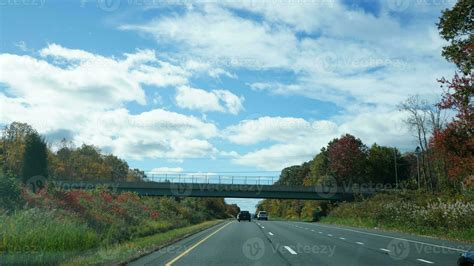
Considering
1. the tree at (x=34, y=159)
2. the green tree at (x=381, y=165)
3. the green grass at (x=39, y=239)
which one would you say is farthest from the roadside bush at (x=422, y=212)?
the tree at (x=34, y=159)

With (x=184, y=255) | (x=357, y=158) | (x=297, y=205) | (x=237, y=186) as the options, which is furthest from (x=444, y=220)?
(x=297, y=205)

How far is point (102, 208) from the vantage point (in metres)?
31.5

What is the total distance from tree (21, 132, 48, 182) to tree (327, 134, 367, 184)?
48685 mm

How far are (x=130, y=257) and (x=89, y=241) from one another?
14.0ft

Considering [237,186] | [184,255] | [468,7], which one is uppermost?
[468,7]

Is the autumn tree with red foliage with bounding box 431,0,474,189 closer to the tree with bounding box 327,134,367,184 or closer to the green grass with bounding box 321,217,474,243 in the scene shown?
the green grass with bounding box 321,217,474,243

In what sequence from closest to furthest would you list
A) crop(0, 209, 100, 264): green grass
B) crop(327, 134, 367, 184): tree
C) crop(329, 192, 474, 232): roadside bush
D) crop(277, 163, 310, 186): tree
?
crop(0, 209, 100, 264): green grass, crop(329, 192, 474, 232): roadside bush, crop(327, 134, 367, 184): tree, crop(277, 163, 310, 186): tree

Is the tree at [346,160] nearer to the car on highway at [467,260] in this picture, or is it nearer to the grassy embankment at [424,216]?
the grassy embankment at [424,216]

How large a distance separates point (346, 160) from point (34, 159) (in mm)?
51979

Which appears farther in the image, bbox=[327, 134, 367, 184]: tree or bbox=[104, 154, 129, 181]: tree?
bbox=[104, 154, 129, 181]: tree

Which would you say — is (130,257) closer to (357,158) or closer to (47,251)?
(47,251)

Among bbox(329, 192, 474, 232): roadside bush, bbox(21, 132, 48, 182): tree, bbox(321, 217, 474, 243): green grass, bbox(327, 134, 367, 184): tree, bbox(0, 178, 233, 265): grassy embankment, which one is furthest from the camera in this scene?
bbox(327, 134, 367, 184): tree

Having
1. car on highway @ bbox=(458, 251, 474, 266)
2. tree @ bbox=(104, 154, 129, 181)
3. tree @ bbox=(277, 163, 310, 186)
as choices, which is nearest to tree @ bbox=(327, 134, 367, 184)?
tree @ bbox=(277, 163, 310, 186)

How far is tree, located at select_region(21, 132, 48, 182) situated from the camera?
75.6 metres
